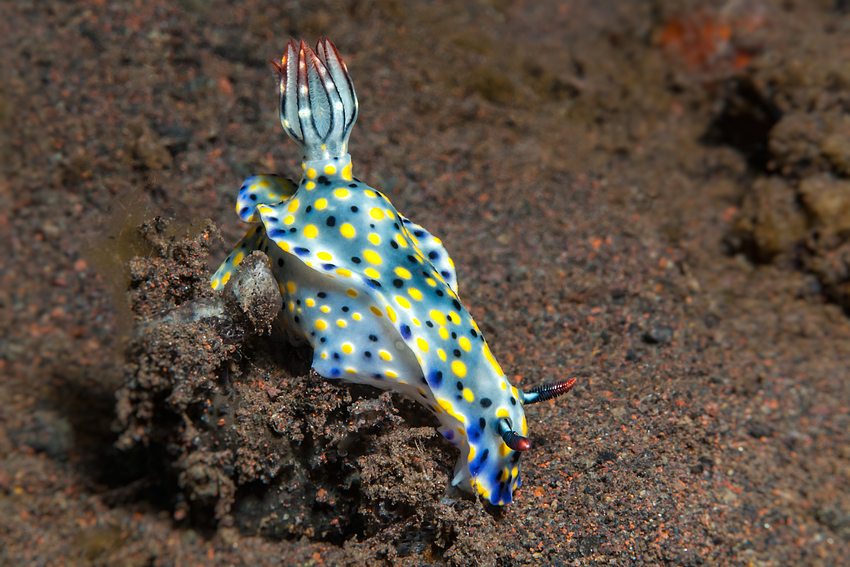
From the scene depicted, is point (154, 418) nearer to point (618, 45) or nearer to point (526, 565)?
point (526, 565)

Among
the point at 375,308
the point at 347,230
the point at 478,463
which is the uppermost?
the point at 347,230

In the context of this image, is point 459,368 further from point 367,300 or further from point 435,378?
point 367,300

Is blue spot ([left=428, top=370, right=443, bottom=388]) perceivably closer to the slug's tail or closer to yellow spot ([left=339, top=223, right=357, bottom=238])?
yellow spot ([left=339, top=223, right=357, bottom=238])

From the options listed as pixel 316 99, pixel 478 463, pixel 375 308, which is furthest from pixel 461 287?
pixel 316 99

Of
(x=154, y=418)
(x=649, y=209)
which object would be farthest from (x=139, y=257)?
(x=649, y=209)

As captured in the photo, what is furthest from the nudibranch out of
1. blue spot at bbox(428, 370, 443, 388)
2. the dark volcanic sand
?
the dark volcanic sand

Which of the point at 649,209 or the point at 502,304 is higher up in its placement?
the point at 649,209

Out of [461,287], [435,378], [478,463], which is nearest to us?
[435,378]
